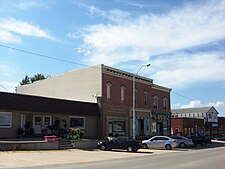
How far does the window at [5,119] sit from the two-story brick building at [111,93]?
42.5 ft

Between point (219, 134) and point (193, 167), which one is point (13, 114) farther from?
point (219, 134)

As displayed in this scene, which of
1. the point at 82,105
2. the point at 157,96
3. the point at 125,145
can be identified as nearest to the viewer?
the point at 125,145

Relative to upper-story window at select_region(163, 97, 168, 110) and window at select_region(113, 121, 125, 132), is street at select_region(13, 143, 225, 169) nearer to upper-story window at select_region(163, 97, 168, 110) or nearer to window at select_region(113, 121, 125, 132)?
window at select_region(113, 121, 125, 132)

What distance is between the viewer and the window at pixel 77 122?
132ft

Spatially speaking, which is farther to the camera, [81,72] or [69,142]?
[81,72]

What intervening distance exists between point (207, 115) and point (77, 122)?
180 feet

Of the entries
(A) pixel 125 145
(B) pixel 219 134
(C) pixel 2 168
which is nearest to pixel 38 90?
(A) pixel 125 145

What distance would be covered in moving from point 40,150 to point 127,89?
21508 millimetres

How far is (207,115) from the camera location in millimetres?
87625

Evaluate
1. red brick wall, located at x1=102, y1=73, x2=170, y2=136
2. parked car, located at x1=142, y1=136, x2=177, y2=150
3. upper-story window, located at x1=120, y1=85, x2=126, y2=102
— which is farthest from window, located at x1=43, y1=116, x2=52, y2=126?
upper-story window, located at x1=120, y1=85, x2=126, y2=102

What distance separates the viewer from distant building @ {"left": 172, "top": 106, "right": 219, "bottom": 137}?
279 ft

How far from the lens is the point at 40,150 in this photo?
1137 inches

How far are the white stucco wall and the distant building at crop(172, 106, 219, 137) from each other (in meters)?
42.7

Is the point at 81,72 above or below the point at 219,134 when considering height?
above
